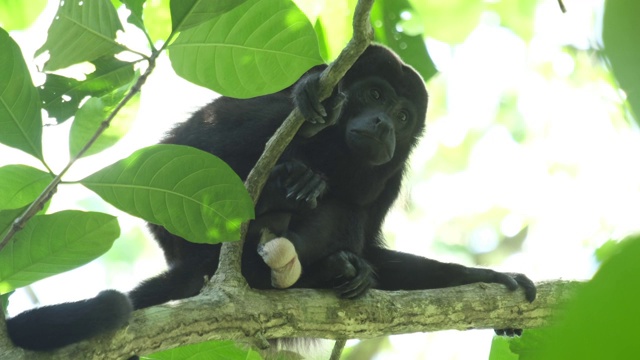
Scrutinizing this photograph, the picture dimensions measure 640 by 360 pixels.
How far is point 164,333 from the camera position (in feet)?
6.57

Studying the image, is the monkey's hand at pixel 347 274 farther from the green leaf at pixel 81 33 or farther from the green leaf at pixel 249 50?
the green leaf at pixel 81 33

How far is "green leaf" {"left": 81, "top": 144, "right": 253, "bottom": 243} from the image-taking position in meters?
1.88

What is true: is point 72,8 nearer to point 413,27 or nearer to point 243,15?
point 243,15

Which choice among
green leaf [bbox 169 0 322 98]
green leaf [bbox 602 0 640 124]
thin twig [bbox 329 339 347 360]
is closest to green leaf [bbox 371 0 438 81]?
green leaf [bbox 169 0 322 98]

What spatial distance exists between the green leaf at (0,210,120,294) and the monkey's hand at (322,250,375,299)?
1.01m

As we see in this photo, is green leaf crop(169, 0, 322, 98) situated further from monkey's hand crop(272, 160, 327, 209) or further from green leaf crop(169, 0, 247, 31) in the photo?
monkey's hand crop(272, 160, 327, 209)

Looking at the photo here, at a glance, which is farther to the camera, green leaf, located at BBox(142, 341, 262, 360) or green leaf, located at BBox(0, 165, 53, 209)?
green leaf, located at BBox(142, 341, 262, 360)

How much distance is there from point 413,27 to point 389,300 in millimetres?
1375

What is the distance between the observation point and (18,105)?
1870 millimetres

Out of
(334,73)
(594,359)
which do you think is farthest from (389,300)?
(594,359)

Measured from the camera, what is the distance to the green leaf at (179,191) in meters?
1.88

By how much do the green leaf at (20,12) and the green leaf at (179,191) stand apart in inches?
35.5

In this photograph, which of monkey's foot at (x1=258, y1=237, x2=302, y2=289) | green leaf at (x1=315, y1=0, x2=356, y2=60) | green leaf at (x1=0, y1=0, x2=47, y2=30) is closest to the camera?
green leaf at (x1=0, y1=0, x2=47, y2=30)

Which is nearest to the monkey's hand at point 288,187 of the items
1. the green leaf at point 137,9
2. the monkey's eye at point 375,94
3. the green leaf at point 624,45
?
the monkey's eye at point 375,94
